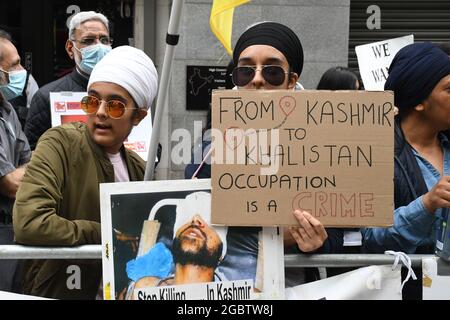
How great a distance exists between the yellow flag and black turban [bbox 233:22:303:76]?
0.24 metres

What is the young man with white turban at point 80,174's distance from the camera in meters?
3.18

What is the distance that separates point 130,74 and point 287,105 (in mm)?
811

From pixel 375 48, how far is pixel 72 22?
235cm

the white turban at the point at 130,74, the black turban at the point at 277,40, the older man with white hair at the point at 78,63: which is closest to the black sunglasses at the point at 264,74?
the black turban at the point at 277,40

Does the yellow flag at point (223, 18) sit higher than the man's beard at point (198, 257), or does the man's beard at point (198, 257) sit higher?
the yellow flag at point (223, 18)

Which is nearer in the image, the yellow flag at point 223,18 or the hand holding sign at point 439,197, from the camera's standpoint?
the hand holding sign at point 439,197

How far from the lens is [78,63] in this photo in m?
5.82

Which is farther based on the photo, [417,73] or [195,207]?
[417,73]

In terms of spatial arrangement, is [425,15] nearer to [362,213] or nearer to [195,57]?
[195,57]

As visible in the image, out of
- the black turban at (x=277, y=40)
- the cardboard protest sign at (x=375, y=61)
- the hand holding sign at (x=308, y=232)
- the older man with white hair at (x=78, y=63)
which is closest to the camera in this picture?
the hand holding sign at (x=308, y=232)

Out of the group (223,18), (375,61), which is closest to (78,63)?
(223,18)

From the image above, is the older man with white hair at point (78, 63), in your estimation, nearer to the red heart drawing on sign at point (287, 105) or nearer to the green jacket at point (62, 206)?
the green jacket at point (62, 206)

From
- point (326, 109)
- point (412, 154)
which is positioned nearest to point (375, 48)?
point (412, 154)

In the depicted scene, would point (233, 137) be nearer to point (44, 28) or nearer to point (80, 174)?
point (80, 174)
